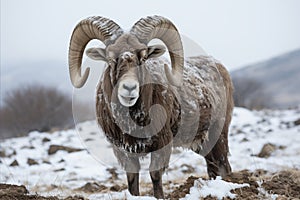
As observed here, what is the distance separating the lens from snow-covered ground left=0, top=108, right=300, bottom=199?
752cm

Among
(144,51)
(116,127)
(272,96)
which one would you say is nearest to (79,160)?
(116,127)

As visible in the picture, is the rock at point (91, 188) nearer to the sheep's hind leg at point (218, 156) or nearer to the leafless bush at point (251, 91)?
the sheep's hind leg at point (218, 156)

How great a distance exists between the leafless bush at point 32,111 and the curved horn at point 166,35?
25548 mm

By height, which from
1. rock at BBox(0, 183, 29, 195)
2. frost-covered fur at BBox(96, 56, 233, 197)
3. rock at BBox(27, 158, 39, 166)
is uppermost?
frost-covered fur at BBox(96, 56, 233, 197)

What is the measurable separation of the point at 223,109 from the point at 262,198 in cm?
288

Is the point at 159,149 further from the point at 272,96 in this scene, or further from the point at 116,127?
the point at 272,96

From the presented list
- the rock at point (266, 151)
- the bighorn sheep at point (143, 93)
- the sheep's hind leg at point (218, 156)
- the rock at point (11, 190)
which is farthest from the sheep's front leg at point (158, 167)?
the rock at point (266, 151)

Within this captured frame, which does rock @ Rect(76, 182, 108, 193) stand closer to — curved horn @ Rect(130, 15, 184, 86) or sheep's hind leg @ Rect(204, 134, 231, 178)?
sheep's hind leg @ Rect(204, 134, 231, 178)

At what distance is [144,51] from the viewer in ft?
16.0

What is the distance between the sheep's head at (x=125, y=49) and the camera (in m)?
4.59

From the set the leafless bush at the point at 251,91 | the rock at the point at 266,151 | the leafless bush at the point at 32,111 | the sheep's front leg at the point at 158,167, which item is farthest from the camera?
the leafless bush at the point at 251,91

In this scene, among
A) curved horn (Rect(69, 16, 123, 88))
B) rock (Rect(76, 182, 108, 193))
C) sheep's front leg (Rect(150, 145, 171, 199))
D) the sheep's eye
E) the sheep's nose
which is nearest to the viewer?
the sheep's nose

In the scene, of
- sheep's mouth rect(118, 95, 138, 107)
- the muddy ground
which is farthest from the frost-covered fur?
the muddy ground

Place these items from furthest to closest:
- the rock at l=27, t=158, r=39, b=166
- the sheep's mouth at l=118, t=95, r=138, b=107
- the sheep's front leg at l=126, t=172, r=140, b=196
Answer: the rock at l=27, t=158, r=39, b=166, the sheep's front leg at l=126, t=172, r=140, b=196, the sheep's mouth at l=118, t=95, r=138, b=107
